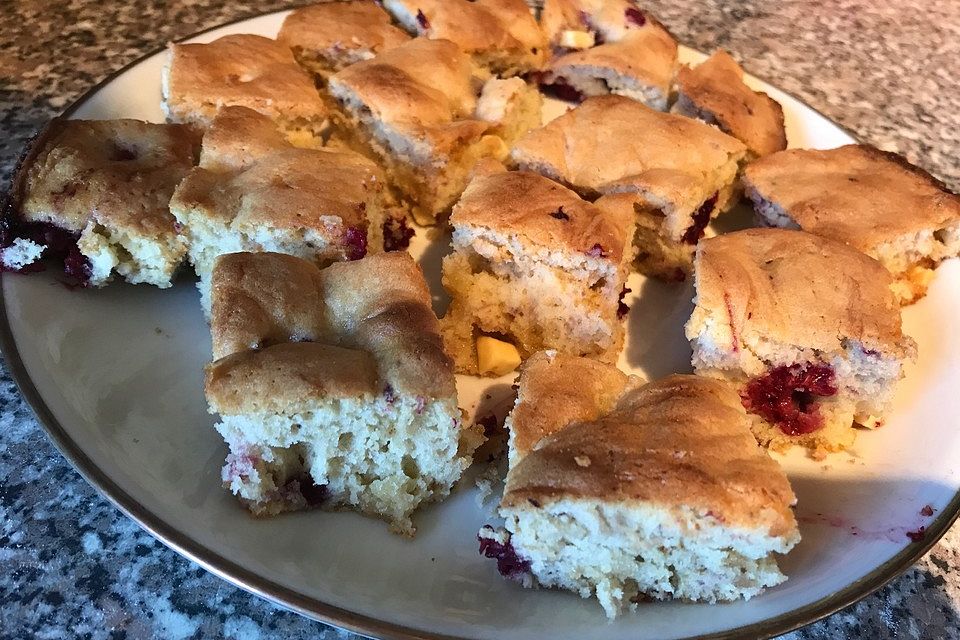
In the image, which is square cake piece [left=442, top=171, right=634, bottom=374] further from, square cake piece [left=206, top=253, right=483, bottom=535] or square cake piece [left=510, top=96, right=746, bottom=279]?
square cake piece [left=206, top=253, right=483, bottom=535]

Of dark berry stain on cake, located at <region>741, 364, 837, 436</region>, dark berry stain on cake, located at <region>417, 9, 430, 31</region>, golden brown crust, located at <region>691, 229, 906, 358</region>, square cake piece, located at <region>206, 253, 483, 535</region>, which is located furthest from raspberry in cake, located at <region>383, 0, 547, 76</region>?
dark berry stain on cake, located at <region>741, 364, 837, 436</region>

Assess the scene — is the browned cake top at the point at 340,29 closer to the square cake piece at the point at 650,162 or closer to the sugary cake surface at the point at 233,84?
the sugary cake surface at the point at 233,84

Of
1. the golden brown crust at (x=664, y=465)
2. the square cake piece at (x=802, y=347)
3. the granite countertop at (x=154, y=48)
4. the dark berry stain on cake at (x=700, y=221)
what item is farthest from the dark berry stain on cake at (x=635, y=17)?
the golden brown crust at (x=664, y=465)

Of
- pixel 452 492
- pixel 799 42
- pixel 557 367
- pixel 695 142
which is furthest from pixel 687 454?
pixel 799 42

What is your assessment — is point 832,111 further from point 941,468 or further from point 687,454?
point 687,454

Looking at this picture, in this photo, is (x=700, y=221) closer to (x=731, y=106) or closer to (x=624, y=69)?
(x=731, y=106)

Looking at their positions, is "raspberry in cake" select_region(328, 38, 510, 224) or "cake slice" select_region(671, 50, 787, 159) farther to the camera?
"cake slice" select_region(671, 50, 787, 159)
